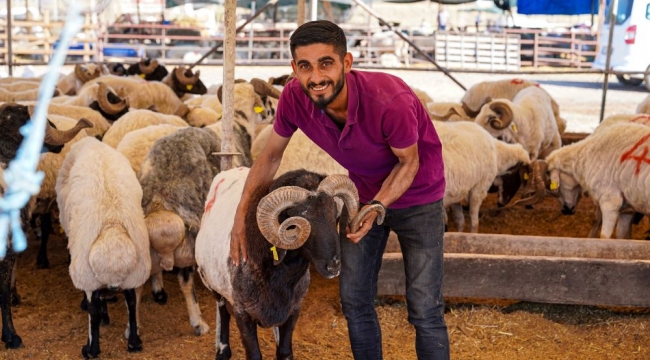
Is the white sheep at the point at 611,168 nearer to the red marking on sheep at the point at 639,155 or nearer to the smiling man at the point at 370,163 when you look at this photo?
the red marking on sheep at the point at 639,155

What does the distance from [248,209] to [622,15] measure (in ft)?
59.4

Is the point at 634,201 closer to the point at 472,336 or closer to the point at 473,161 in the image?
the point at 473,161

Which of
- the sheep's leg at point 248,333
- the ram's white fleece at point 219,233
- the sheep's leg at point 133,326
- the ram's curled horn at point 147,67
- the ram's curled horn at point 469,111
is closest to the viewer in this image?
the sheep's leg at point 248,333

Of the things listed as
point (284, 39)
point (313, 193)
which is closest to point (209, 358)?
point (313, 193)

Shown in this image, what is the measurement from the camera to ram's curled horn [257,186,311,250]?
13.6ft

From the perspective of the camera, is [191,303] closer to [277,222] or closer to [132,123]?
[277,222]

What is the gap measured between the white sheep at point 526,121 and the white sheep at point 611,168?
2.08 metres

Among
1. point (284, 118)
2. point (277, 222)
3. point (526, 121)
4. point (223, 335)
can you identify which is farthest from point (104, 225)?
point (526, 121)

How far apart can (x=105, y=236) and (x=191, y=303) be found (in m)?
1.06

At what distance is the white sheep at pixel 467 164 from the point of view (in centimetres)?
844

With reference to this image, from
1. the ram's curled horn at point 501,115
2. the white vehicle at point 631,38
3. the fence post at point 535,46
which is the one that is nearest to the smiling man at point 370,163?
the ram's curled horn at point 501,115

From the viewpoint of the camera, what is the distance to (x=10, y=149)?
645 centimetres

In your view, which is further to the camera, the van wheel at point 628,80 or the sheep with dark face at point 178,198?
the van wheel at point 628,80

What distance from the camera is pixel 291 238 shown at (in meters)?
4.20
